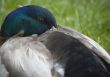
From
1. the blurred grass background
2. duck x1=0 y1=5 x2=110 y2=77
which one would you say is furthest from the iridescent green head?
the blurred grass background

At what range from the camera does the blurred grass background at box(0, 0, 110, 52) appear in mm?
5773

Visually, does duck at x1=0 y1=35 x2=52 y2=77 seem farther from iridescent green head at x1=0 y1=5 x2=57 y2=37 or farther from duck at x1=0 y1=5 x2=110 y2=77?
iridescent green head at x1=0 y1=5 x2=57 y2=37

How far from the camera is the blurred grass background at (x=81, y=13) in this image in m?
5.77

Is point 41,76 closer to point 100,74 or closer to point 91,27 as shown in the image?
point 100,74

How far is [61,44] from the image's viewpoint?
3768mm

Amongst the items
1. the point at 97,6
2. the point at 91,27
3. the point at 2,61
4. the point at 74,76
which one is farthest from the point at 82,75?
the point at 97,6

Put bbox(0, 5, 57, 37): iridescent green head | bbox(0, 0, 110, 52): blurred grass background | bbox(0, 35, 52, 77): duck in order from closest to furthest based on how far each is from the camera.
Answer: bbox(0, 35, 52, 77): duck < bbox(0, 5, 57, 37): iridescent green head < bbox(0, 0, 110, 52): blurred grass background

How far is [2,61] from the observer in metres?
3.70

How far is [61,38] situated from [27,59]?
36 cm

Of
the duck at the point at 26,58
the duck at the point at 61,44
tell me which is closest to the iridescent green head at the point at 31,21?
the duck at the point at 61,44

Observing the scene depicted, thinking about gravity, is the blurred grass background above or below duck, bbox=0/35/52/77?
above

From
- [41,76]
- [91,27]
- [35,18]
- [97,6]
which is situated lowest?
[41,76]

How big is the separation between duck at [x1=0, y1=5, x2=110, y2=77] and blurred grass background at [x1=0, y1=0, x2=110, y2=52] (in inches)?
53.8

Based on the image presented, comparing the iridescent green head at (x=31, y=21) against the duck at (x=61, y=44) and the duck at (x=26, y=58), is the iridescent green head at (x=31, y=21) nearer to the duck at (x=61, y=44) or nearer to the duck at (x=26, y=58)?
the duck at (x=61, y=44)
